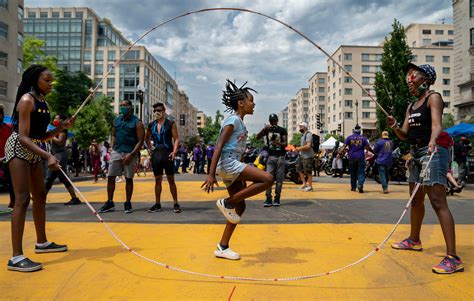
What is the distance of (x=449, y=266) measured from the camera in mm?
2922

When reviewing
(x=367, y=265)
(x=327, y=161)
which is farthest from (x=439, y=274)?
(x=327, y=161)

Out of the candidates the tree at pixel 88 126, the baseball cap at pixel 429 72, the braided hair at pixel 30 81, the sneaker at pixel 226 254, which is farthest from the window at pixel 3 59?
the baseball cap at pixel 429 72

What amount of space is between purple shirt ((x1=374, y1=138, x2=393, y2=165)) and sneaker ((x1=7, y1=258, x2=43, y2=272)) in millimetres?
8975

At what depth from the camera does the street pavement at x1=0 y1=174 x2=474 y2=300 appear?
8.29ft

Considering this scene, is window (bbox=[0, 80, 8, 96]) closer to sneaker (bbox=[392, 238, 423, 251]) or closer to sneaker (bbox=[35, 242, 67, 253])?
sneaker (bbox=[35, 242, 67, 253])

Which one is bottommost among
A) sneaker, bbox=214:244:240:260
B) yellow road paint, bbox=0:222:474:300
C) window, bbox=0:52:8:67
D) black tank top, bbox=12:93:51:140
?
yellow road paint, bbox=0:222:474:300

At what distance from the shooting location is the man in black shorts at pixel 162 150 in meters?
5.97

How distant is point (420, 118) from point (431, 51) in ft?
282

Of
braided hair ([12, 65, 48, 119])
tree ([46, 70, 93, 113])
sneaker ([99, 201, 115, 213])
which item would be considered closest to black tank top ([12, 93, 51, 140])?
braided hair ([12, 65, 48, 119])

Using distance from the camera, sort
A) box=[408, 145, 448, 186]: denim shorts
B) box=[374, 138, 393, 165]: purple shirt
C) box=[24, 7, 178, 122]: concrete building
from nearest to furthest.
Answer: box=[408, 145, 448, 186]: denim shorts → box=[374, 138, 393, 165]: purple shirt → box=[24, 7, 178, 122]: concrete building

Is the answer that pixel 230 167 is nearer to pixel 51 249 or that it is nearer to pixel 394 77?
pixel 51 249

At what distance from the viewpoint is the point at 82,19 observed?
78562mm

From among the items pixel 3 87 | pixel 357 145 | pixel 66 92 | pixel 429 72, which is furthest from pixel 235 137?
pixel 66 92

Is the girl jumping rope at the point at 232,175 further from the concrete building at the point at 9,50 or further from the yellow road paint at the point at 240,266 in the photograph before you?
the concrete building at the point at 9,50
